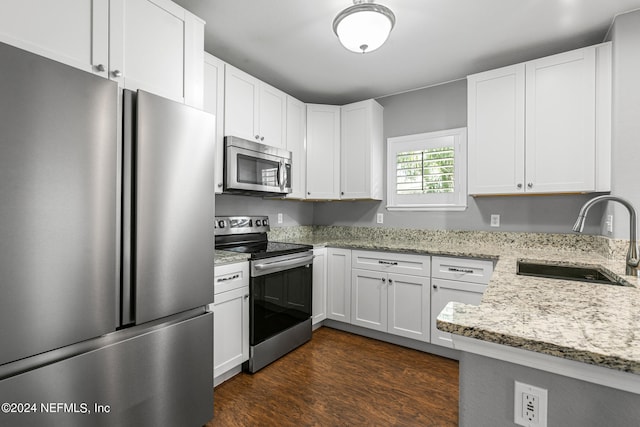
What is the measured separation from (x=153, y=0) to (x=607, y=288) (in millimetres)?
2503

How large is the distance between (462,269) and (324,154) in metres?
1.81

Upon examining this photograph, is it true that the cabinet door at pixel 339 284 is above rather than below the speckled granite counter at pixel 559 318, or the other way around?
below

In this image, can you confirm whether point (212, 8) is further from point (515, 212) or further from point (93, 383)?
point (515, 212)

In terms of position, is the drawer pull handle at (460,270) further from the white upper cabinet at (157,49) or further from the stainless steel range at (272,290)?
the white upper cabinet at (157,49)

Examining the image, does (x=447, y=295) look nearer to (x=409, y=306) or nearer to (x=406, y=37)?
(x=409, y=306)

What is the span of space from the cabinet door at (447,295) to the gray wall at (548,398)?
168 centimetres

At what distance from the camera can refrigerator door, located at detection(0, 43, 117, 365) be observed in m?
1.03

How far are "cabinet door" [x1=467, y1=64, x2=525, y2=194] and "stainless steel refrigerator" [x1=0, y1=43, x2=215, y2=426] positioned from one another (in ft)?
7.18

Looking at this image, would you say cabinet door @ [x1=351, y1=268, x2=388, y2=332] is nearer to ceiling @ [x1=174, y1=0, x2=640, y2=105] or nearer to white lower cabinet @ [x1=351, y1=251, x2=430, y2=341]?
white lower cabinet @ [x1=351, y1=251, x2=430, y2=341]

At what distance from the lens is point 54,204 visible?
3.72 feet

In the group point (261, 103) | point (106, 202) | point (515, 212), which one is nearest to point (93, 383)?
point (106, 202)

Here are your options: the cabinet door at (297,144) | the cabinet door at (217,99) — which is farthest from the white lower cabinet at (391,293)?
the cabinet door at (217,99)

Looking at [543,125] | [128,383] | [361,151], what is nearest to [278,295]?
[128,383]

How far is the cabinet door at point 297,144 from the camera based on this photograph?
3.14 metres
